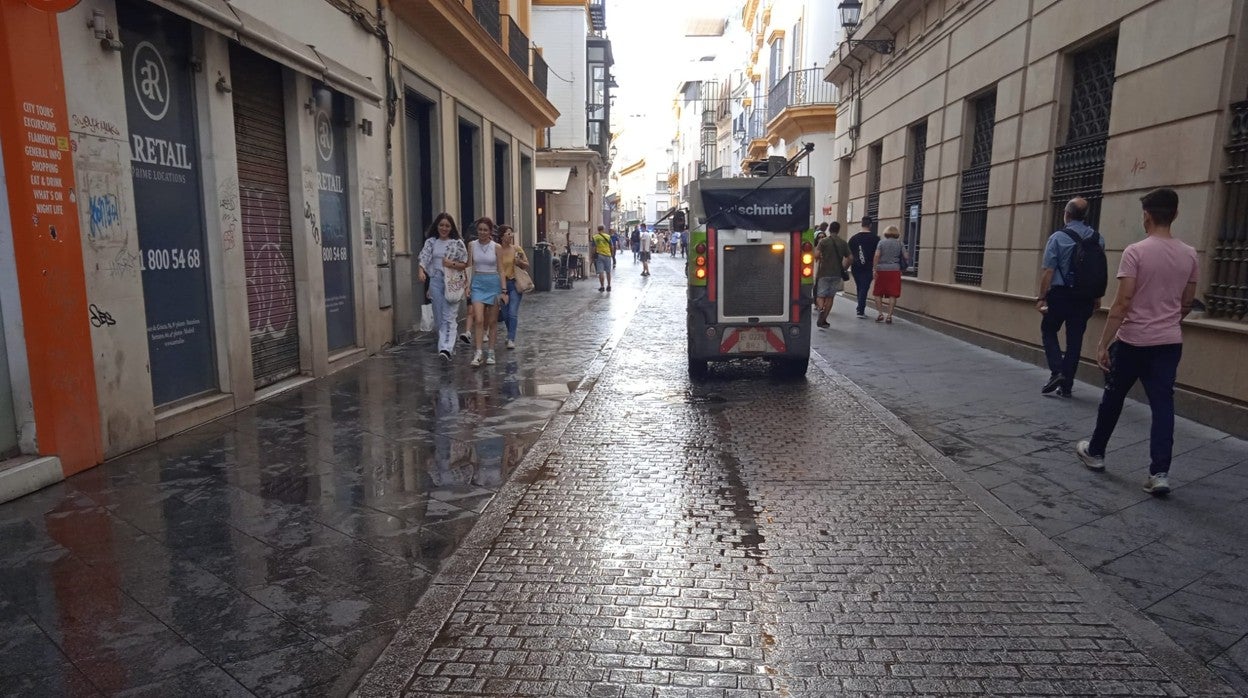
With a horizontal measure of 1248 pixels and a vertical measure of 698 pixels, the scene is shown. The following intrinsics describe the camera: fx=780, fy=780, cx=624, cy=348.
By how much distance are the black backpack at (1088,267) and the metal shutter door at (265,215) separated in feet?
25.9

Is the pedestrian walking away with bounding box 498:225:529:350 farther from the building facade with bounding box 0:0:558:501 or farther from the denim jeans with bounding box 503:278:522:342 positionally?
the building facade with bounding box 0:0:558:501

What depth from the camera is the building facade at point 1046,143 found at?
645cm

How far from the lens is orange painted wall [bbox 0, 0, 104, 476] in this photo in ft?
15.6

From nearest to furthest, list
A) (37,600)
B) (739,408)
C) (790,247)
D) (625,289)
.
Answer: (37,600) < (739,408) < (790,247) < (625,289)

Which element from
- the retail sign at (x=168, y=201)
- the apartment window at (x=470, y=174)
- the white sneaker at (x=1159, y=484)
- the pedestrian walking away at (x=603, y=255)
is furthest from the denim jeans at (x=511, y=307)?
the pedestrian walking away at (x=603, y=255)

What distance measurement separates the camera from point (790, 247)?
8.50 m

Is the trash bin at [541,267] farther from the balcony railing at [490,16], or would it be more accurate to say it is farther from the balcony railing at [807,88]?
the balcony railing at [807,88]

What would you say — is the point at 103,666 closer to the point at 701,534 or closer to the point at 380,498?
the point at 380,498

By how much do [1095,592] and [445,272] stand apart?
25.8 feet

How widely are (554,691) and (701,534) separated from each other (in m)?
1.64

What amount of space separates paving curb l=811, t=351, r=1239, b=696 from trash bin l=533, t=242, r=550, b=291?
1737 centimetres

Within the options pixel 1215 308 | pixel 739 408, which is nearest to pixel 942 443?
pixel 739 408

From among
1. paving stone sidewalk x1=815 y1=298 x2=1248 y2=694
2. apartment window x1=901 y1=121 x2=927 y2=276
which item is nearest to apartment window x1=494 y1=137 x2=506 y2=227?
apartment window x1=901 y1=121 x2=927 y2=276

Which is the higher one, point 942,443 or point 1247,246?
point 1247,246
